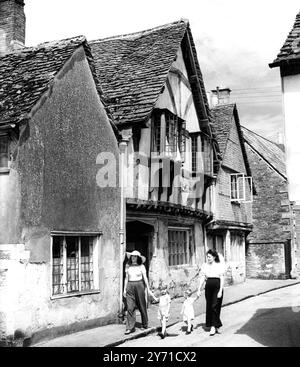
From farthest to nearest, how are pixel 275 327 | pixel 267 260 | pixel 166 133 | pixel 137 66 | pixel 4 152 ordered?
pixel 267 260
pixel 137 66
pixel 166 133
pixel 275 327
pixel 4 152

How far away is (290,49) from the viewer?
9922 millimetres

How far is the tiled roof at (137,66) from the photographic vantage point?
15240 millimetres

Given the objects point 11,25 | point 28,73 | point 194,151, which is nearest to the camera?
point 28,73

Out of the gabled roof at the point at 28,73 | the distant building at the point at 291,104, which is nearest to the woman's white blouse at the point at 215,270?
the distant building at the point at 291,104

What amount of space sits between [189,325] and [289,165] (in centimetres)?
406

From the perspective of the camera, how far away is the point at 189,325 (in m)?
11.1

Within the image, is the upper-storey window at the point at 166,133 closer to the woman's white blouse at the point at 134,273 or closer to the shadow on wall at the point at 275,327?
the woman's white blouse at the point at 134,273

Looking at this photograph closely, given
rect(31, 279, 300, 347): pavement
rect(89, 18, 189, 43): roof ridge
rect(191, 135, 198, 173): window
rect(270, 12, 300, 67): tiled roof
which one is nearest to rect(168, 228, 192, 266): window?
rect(31, 279, 300, 347): pavement

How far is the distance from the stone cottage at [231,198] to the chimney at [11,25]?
8.76 m

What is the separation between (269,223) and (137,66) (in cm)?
1455

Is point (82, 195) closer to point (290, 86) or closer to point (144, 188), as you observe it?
point (144, 188)

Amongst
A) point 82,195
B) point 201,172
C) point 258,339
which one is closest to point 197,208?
point 201,172

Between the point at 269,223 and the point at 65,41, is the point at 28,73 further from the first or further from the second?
the point at 269,223

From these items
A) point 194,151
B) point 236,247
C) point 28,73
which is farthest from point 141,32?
point 236,247
